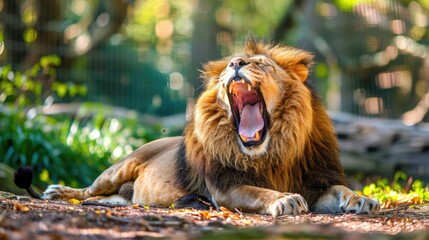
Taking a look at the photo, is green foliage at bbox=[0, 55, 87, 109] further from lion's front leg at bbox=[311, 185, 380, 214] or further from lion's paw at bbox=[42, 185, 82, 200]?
lion's front leg at bbox=[311, 185, 380, 214]

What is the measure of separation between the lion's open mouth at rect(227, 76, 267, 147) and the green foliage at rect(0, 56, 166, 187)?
12.8 ft

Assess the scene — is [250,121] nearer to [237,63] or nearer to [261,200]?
[237,63]

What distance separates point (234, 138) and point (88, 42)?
913 centimetres

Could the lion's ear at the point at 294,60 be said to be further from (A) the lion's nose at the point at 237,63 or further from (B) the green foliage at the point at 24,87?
(B) the green foliage at the point at 24,87

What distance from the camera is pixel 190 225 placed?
11.8 feet

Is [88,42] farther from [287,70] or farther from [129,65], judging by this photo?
[287,70]

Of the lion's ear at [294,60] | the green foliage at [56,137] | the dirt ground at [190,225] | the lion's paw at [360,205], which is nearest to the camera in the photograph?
the dirt ground at [190,225]

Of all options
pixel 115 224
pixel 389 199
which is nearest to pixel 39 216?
pixel 115 224

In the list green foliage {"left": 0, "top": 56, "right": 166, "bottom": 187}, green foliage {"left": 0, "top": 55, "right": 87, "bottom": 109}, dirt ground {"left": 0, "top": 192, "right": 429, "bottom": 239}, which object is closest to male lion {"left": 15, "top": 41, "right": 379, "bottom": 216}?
dirt ground {"left": 0, "top": 192, "right": 429, "bottom": 239}

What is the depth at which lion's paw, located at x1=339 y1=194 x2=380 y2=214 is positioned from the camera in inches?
187

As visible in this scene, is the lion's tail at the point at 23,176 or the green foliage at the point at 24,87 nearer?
the lion's tail at the point at 23,176

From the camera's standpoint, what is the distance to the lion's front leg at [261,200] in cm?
460

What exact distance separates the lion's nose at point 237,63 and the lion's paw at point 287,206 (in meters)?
1.01

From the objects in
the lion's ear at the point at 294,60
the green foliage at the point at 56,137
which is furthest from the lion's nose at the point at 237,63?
the green foliage at the point at 56,137
